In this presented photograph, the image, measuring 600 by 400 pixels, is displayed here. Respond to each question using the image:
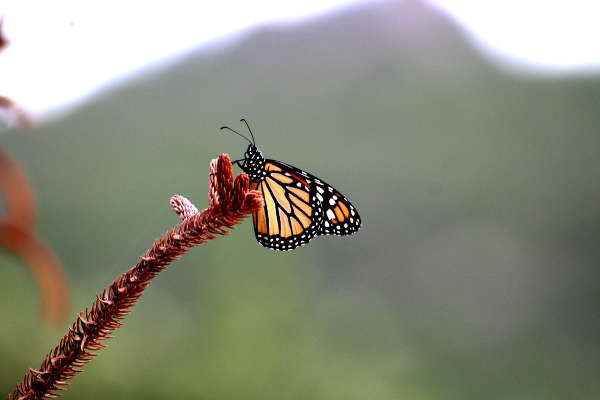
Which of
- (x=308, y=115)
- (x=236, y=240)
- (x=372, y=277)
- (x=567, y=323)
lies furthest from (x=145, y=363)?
(x=567, y=323)

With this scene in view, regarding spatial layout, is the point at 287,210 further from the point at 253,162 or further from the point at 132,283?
the point at 132,283

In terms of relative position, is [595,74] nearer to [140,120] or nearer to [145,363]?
[140,120]

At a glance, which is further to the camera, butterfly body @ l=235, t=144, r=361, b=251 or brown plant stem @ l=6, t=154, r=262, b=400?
butterfly body @ l=235, t=144, r=361, b=251

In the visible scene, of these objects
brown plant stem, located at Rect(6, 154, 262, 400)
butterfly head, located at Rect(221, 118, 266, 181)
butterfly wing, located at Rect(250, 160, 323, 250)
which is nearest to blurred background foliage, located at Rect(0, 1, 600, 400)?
butterfly wing, located at Rect(250, 160, 323, 250)

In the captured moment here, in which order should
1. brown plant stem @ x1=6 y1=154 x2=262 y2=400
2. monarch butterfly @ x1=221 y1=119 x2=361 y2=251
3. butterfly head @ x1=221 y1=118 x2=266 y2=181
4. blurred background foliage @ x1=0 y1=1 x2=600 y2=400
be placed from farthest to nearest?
blurred background foliage @ x1=0 y1=1 x2=600 y2=400, monarch butterfly @ x1=221 y1=119 x2=361 y2=251, butterfly head @ x1=221 y1=118 x2=266 y2=181, brown plant stem @ x1=6 y1=154 x2=262 y2=400

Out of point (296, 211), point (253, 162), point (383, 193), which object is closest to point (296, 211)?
point (296, 211)

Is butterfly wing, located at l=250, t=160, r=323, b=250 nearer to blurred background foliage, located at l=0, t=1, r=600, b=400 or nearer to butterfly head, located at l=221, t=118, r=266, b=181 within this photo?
butterfly head, located at l=221, t=118, r=266, b=181

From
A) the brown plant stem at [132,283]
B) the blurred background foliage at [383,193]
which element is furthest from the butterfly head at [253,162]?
the blurred background foliage at [383,193]


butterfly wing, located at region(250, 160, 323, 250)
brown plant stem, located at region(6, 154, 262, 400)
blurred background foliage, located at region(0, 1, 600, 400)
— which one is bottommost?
brown plant stem, located at region(6, 154, 262, 400)
